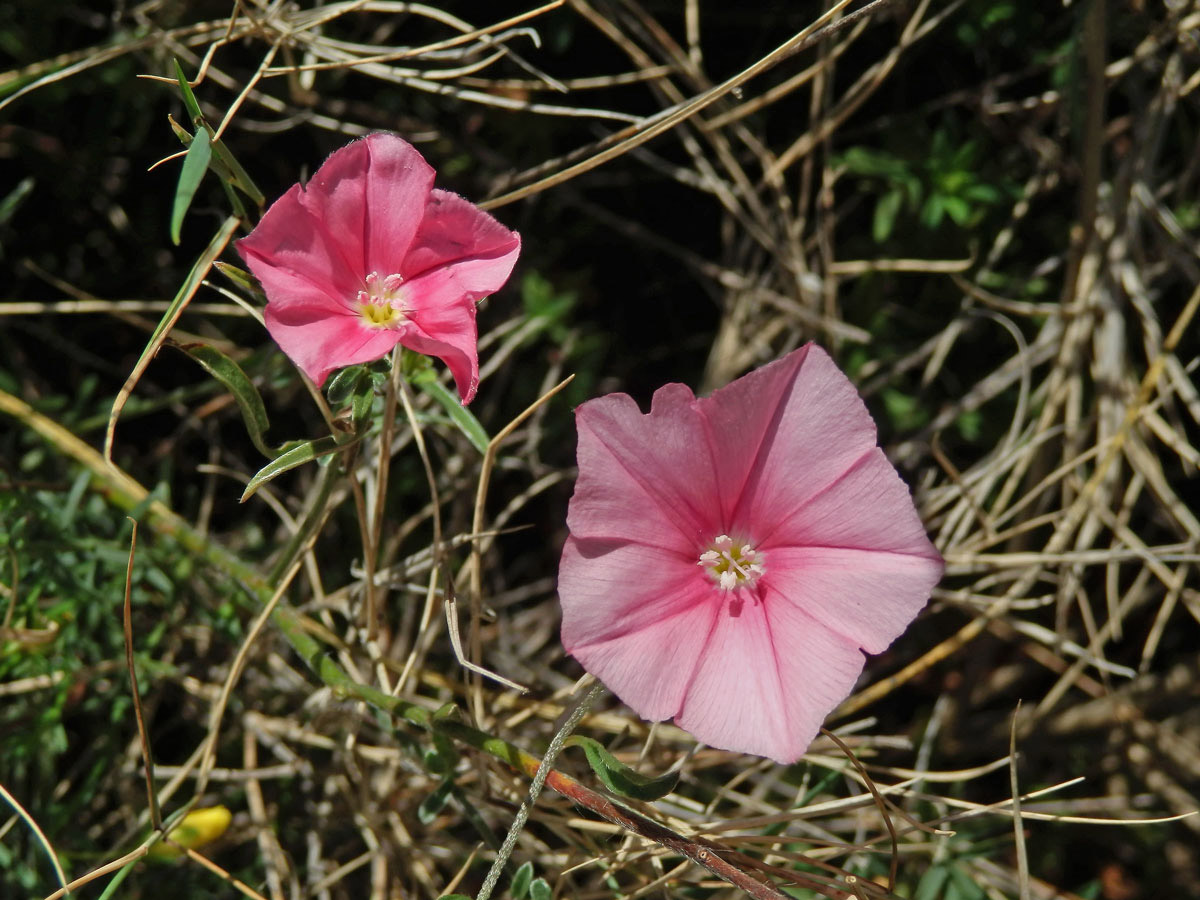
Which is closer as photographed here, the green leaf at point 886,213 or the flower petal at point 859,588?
the flower petal at point 859,588

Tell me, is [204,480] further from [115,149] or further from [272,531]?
[115,149]

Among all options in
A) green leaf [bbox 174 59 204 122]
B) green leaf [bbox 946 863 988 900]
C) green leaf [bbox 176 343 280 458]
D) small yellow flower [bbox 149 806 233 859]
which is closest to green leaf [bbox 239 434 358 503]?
green leaf [bbox 176 343 280 458]

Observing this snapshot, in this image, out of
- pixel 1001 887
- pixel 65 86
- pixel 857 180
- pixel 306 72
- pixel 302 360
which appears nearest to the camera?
pixel 302 360

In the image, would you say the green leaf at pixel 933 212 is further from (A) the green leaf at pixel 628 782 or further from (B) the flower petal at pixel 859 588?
(A) the green leaf at pixel 628 782

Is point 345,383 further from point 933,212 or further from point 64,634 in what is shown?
point 933,212

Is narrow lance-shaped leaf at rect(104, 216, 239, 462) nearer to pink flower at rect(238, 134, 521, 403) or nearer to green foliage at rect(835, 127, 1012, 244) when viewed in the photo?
pink flower at rect(238, 134, 521, 403)

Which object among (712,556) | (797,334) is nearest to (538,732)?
(712,556)

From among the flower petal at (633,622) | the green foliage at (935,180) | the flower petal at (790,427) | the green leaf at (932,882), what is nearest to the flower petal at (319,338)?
the flower petal at (633,622)
